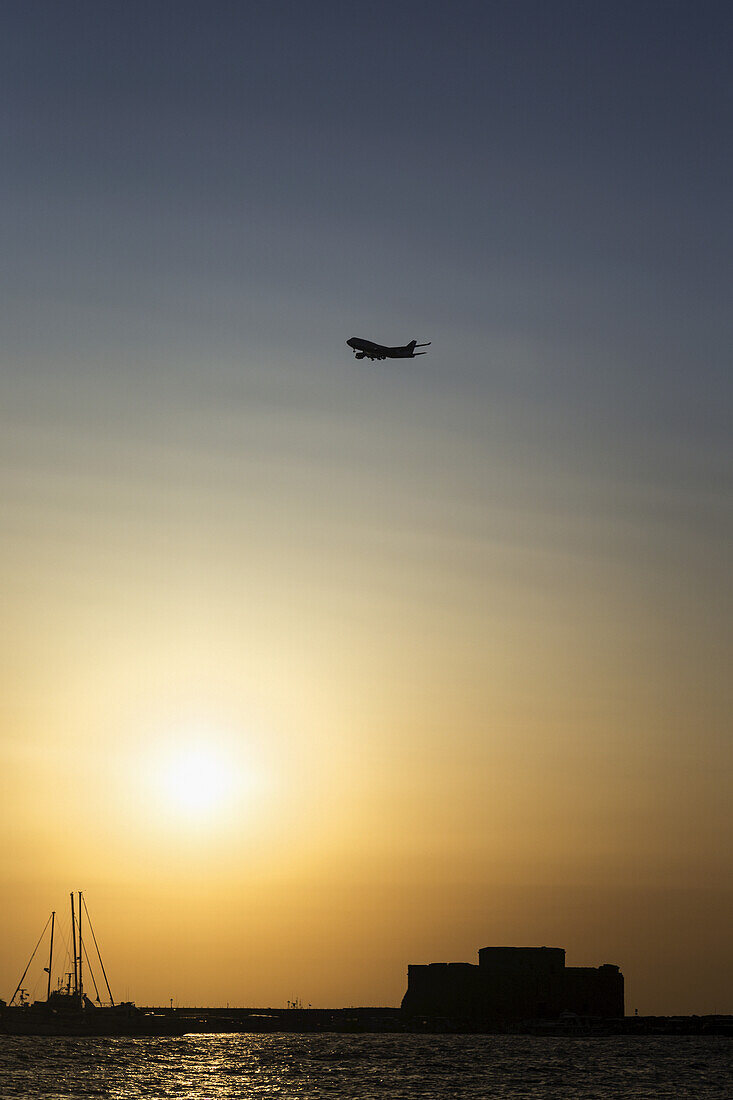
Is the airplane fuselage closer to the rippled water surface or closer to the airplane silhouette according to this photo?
the airplane silhouette

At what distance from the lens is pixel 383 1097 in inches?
5108

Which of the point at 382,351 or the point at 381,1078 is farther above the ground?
the point at 382,351

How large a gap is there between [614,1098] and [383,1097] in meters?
22.6

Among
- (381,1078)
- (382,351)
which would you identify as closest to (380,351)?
(382,351)

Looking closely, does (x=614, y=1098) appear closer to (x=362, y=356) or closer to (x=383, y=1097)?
(x=383, y=1097)

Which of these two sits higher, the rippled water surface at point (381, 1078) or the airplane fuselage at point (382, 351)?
the airplane fuselage at point (382, 351)

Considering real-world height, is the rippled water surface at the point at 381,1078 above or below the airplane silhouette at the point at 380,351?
below

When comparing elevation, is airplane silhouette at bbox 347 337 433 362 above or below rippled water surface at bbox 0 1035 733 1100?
above

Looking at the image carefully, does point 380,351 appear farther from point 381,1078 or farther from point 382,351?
point 381,1078

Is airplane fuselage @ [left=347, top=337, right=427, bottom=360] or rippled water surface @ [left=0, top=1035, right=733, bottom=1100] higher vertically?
airplane fuselage @ [left=347, top=337, right=427, bottom=360]

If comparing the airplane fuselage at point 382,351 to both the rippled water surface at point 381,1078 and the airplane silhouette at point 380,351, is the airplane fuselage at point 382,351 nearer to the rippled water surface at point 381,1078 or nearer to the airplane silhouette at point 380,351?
the airplane silhouette at point 380,351

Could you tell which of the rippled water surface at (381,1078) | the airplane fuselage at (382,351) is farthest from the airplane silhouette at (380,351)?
the rippled water surface at (381,1078)

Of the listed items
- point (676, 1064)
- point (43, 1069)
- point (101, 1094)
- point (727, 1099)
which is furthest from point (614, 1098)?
point (43, 1069)

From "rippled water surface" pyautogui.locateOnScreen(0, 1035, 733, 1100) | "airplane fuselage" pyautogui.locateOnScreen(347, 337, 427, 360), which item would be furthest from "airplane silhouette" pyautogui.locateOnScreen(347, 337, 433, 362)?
"rippled water surface" pyautogui.locateOnScreen(0, 1035, 733, 1100)
